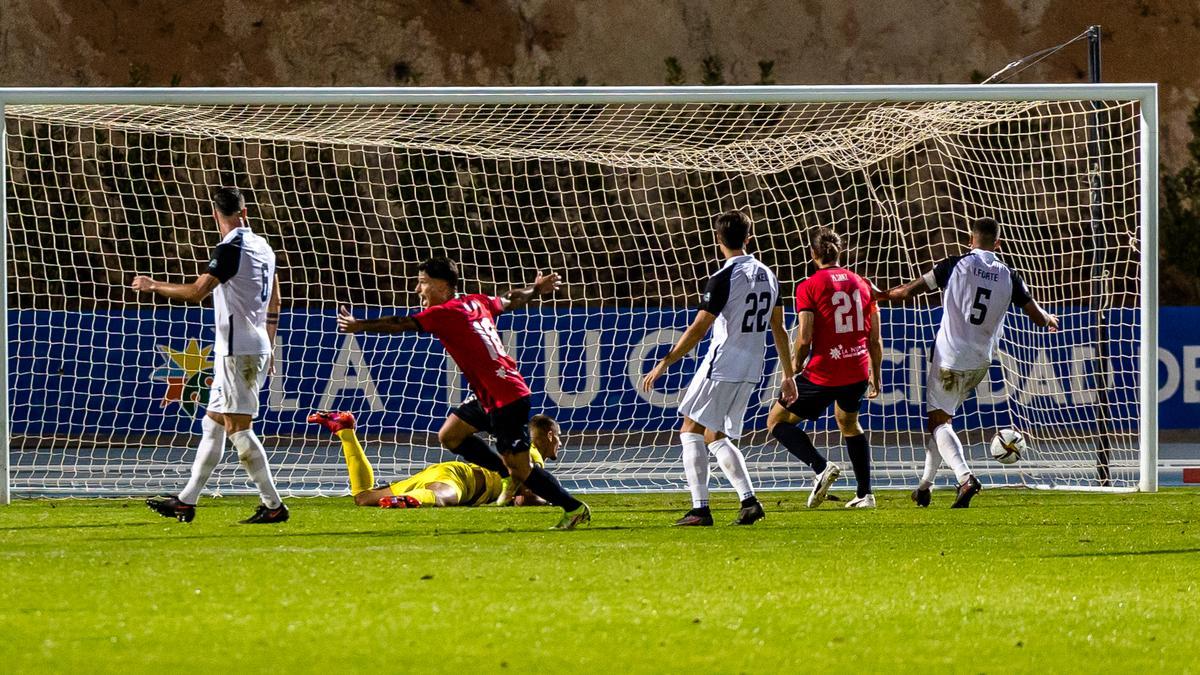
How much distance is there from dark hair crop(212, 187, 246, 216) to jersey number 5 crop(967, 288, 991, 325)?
4.50 metres

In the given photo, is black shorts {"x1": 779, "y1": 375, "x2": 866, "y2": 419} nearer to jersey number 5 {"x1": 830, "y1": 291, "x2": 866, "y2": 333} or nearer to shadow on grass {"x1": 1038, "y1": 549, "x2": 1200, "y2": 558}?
jersey number 5 {"x1": 830, "y1": 291, "x2": 866, "y2": 333}

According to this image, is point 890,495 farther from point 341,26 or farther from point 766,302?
point 341,26

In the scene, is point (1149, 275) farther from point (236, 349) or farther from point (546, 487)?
point (236, 349)

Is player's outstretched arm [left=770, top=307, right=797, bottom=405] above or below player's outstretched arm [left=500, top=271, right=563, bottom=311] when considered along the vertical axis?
below

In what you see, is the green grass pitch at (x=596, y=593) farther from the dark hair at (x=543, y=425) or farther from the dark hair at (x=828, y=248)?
the dark hair at (x=828, y=248)

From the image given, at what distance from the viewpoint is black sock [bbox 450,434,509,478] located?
9305 millimetres

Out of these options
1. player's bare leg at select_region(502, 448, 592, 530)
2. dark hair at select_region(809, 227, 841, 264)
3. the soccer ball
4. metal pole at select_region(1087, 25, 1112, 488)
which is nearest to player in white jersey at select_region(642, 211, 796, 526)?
player's bare leg at select_region(502, 448, 592, 530)

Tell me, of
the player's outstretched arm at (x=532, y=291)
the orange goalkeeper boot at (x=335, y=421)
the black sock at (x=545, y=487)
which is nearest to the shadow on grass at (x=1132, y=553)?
the black sock at (x=545, y=487)

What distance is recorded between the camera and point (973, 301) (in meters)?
9.98

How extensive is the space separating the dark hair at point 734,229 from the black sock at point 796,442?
5.27 ft

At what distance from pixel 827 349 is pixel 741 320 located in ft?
4.15

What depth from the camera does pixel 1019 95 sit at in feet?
35.0

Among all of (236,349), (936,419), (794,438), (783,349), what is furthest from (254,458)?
(936,419)

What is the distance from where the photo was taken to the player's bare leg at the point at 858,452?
991cm
